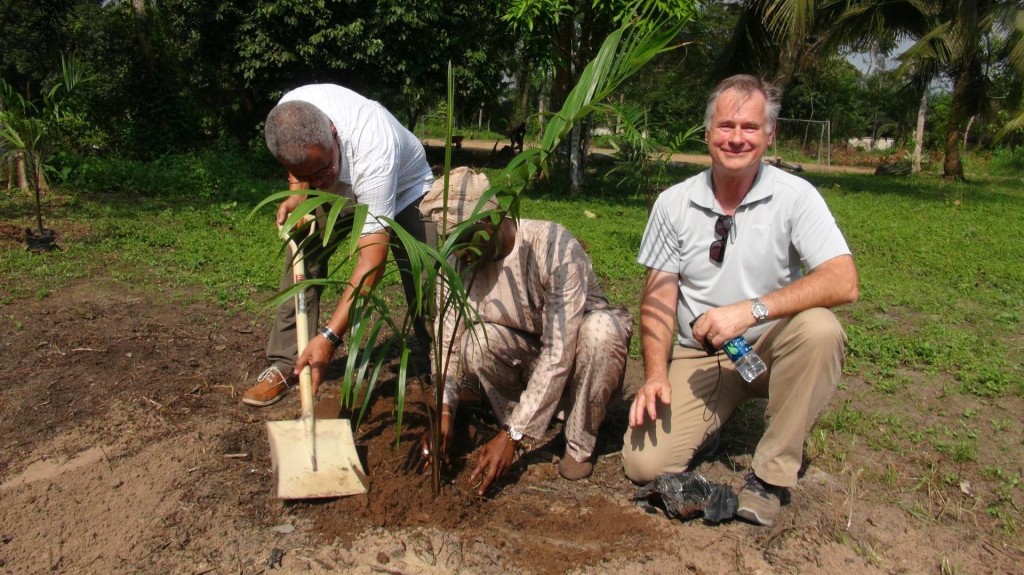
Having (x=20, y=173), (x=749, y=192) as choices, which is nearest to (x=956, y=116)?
(x=749, y=192)

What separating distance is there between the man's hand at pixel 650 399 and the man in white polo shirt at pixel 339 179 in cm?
91

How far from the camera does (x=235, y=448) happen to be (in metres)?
2.79

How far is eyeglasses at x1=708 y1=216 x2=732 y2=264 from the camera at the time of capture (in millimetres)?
2537

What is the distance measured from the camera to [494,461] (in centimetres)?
246

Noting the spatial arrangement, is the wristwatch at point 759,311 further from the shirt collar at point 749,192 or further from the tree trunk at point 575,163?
the tree trunk at point 575,163

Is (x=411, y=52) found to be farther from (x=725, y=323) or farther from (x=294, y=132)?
(x=725, y=323)

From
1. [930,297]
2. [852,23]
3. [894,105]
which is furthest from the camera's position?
[894,105]

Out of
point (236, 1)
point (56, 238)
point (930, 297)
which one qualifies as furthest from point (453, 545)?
point (236, 1)

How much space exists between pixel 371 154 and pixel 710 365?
4.81 feet

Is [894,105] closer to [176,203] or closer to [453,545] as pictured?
[176,203]

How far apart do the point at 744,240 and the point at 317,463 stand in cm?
162

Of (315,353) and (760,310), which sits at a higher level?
(760,310)

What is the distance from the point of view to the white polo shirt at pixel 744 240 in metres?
2.42

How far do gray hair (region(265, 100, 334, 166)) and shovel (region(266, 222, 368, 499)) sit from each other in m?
0.36
